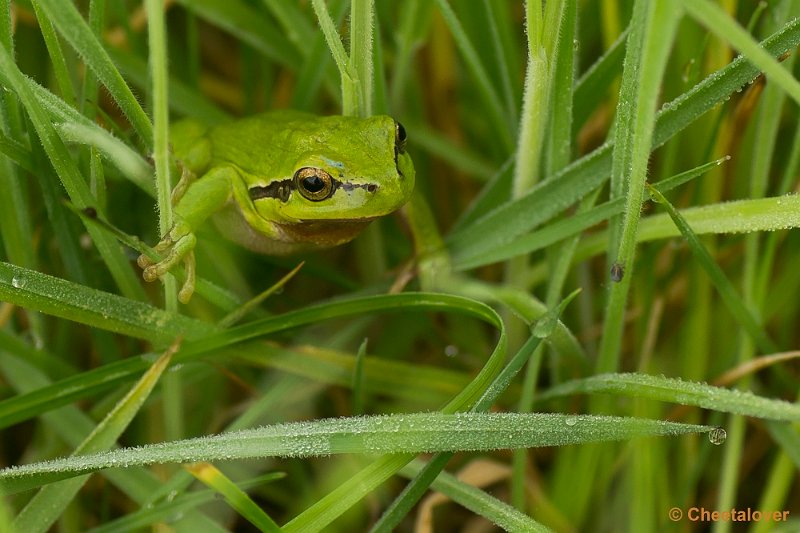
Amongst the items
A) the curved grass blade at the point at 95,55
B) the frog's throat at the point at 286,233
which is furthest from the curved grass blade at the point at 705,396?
the curved grass blade at the point at 95,55

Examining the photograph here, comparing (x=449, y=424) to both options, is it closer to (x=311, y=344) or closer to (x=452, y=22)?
(x=311, y=344)

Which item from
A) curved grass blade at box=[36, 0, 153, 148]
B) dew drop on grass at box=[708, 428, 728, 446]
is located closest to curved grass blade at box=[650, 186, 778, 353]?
dew drop on grass at box=[708, 428, 728, 446]

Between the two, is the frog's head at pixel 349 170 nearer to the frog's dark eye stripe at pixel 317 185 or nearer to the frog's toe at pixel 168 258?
the frog's dark eye stripe at pixel 317 185

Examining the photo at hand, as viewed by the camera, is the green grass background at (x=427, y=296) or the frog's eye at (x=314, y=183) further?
the frog's eye at (x=314, y=183)

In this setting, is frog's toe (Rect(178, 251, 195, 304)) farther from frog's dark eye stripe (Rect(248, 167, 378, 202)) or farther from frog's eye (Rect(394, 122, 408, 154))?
frog's eye (Rect(394, 122, 408, 154))

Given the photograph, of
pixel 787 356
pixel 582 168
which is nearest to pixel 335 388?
pixel 582 168

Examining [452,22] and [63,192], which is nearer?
[63,192]

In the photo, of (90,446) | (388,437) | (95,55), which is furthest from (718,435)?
(95,55)
